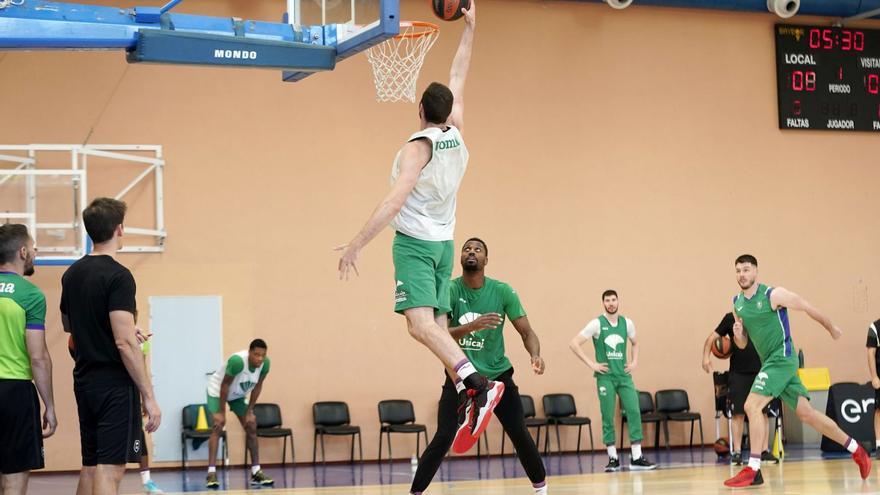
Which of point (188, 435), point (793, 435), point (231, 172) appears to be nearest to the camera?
point (188, 435)

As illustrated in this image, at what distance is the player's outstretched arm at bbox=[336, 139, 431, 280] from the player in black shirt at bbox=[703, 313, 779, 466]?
313 inches

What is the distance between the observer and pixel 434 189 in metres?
6.23

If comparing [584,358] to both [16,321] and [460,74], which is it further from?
[16,321]

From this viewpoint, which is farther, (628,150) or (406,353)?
(628,150)

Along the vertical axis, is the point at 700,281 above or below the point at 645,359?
above

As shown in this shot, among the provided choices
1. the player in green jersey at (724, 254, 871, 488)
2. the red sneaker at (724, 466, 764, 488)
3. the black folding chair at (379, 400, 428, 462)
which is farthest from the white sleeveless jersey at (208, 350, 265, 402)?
the red sneaker at (724, 466, 764, 488)

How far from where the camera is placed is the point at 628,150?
1634 centimetres

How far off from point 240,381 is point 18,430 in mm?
6313

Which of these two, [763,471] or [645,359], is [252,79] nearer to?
[645,359]

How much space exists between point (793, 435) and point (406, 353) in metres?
5.74

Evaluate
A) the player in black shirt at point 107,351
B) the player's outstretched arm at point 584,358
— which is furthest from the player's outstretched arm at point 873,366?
the player in black shirt at point 107,351

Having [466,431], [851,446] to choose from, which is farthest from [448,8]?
[851,446]

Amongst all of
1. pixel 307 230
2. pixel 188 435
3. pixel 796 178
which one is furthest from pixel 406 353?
pixel 796 178

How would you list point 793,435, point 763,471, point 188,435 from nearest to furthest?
point 763,471, point 188,435, point 793,435
